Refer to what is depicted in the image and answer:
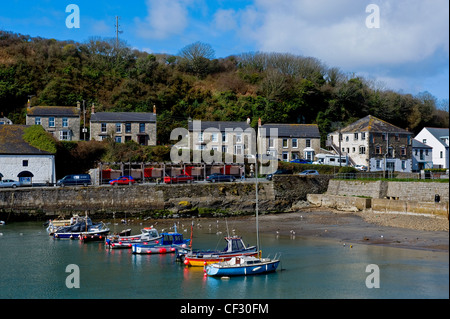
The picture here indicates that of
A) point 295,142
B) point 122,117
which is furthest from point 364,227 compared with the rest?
point 122,117

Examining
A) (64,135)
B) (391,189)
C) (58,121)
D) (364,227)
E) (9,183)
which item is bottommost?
(364,227)

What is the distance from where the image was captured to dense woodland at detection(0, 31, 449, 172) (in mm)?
70562

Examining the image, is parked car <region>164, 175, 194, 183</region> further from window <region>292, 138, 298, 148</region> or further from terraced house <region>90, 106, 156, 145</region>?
window <region>292, 138, 298, 148</region>

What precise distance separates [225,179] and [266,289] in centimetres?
2591

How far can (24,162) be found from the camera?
4456 centimetres

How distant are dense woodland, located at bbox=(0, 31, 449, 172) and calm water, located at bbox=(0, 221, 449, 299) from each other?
1489 inches

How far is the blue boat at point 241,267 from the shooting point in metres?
22.2

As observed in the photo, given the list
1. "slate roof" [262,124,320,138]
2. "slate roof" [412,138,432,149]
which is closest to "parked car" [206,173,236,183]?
"slate roof" [262,124,320,138]

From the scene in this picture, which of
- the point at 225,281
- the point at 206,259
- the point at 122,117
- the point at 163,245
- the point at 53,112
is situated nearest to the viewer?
the point at 225,281

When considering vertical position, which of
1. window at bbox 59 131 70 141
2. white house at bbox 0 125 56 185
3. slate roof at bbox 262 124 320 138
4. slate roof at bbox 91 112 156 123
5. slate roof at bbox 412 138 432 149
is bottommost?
white house at bbox 0 125 56 185

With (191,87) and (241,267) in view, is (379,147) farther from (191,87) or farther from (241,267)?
(241,267)

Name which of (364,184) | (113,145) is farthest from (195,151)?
(364,184)

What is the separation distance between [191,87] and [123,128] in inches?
1021
